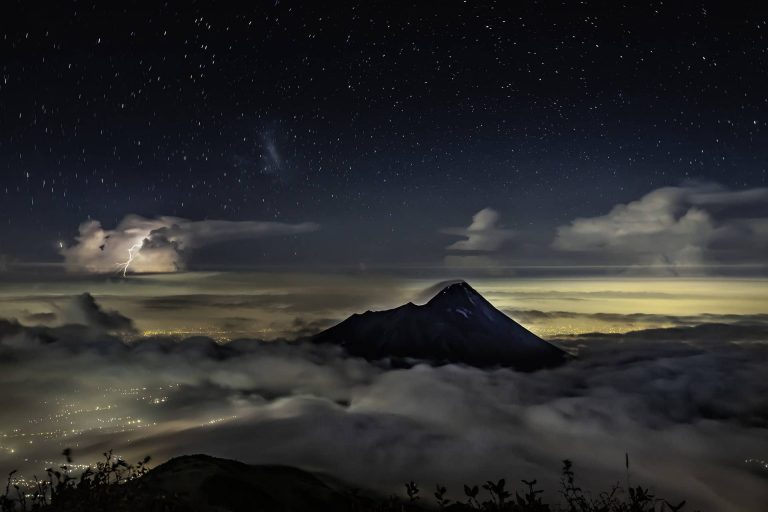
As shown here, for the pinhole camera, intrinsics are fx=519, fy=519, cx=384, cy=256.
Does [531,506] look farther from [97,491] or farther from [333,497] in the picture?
[333,497]

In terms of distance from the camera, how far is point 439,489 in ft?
31.1

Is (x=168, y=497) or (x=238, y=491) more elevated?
(x=168, y=497)

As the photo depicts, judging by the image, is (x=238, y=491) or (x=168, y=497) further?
(x=238, y=491)

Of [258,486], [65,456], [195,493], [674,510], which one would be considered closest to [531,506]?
[674,510]

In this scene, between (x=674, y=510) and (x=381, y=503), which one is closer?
(x=674, y=510)

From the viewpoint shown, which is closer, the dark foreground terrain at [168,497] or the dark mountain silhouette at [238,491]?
the dark foreground terrain at [168,497]

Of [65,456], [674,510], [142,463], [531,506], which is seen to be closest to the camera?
[674,510]

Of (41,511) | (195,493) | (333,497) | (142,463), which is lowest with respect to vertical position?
(333,497)

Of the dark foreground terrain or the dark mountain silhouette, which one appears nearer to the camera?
the dark foreground terrain

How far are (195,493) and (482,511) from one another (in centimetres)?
17882

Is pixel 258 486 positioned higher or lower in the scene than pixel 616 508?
lower

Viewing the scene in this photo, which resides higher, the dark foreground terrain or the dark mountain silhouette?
the dark foreground terrain

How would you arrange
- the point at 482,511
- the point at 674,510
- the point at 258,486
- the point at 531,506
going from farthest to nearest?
the point at 258,486
the point at 482,511
the point at 531,506
the point at 674,510

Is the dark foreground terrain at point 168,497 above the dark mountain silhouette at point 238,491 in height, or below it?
above
